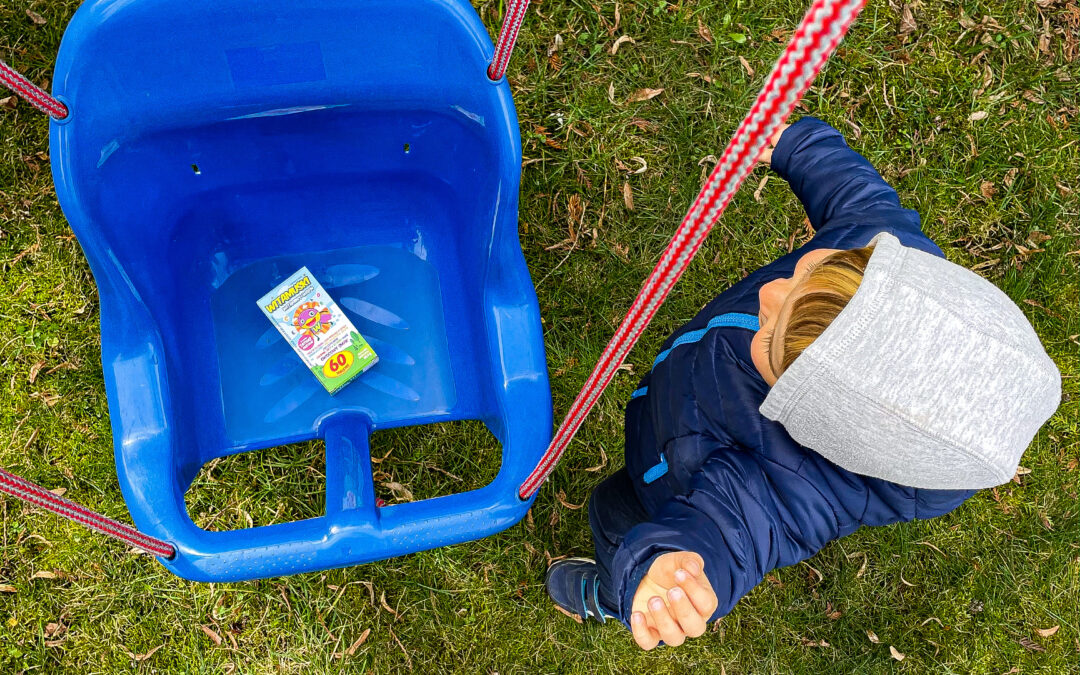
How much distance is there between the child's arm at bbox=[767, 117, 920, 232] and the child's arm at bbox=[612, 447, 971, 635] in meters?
0.46

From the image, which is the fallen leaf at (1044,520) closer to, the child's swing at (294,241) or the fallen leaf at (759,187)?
the fallen leaf at (759,187)

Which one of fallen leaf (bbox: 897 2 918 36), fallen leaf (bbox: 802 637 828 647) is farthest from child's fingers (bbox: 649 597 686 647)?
fallen leaf (bbox: 897 2 918 36)

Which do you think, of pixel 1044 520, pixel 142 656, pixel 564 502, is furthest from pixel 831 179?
pixel 142 656

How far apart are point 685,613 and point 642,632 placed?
0.07 metres

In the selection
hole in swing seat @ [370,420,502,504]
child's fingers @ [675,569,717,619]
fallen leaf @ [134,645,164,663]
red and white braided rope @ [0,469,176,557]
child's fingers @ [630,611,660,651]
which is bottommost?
fallen leaf @ [134,645,164,663]

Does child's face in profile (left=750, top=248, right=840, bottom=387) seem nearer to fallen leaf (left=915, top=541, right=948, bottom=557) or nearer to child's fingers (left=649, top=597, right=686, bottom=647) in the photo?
child's fingers (left=649, top=597, right=686, bottom=647)

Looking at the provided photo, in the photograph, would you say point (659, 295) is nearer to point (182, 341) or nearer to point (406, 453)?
point (182, 341)

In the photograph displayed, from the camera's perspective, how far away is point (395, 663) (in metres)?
1.69

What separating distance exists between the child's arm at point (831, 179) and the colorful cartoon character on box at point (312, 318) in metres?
0.98

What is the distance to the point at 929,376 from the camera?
733mm

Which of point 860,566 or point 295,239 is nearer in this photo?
point 295,239

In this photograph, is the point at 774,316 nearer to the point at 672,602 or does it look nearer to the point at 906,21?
the point at 672,602

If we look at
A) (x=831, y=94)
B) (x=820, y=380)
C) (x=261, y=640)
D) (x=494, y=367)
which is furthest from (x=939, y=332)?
(x=261, y=640)

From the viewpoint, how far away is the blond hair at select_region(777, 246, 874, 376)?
806mm
